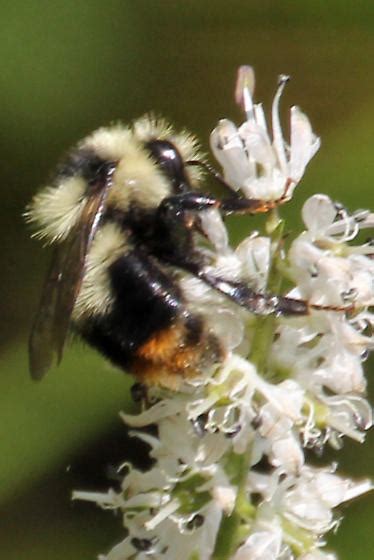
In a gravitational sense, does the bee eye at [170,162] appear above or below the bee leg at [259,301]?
A: above

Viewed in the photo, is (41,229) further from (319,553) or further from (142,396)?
(319,553)

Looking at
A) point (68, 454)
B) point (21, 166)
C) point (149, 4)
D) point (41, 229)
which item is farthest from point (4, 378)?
point (41, 229)

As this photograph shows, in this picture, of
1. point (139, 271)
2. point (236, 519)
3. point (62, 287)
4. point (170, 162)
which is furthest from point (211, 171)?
point (236, 519)

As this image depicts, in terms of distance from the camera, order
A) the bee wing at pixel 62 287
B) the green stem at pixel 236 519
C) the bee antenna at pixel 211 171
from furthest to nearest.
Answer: the bee antenna at pixel 211 171 < the green stem at pixel 236 519 < the bee wing at pixel 62 287

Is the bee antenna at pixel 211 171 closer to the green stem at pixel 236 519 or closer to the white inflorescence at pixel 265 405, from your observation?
the white inflorescence at pixel 265 405

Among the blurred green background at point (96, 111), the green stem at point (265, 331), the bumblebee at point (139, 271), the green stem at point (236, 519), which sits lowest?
the blurred green background at point (96, 111)

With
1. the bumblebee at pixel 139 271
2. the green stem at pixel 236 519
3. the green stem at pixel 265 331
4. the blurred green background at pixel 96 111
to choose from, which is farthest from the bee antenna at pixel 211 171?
the blurred green background at pixel 96 111

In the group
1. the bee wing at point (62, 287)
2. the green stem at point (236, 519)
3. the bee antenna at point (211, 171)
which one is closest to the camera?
the bee wing at point (62, 287)

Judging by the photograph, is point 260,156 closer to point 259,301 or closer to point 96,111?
point 259,301

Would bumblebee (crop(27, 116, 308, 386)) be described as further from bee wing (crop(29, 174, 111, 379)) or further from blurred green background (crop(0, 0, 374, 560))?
blurred green background (crop(0, 0, 374, 560))
